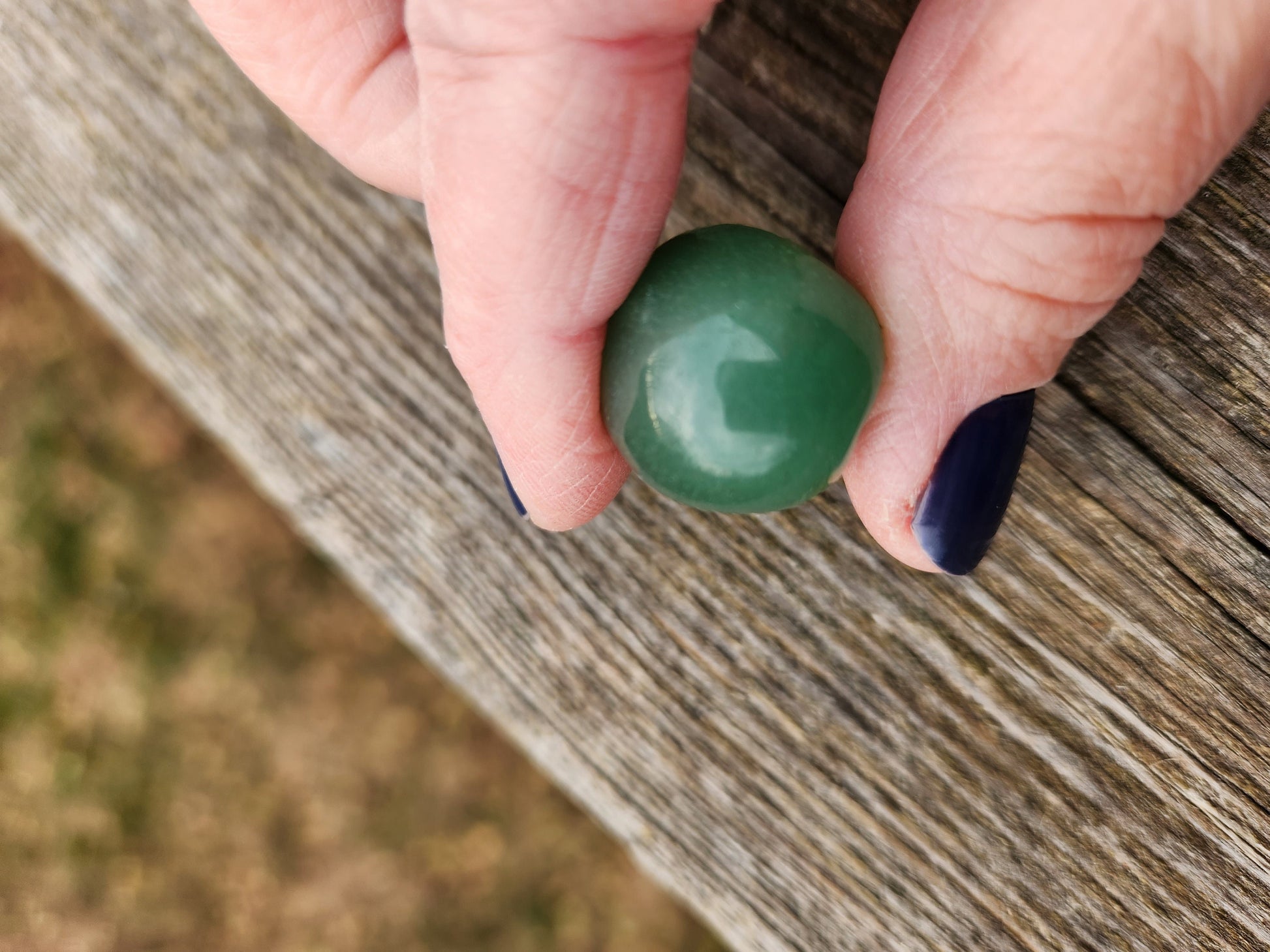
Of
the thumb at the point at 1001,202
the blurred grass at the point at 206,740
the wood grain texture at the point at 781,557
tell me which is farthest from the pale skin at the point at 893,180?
the blurred grass at the point at 206,740

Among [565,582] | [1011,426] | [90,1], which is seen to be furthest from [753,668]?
[90,1]

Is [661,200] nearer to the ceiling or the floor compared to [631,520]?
nearer to the ceiling

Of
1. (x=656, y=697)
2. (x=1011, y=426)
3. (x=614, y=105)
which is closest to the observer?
(x=614, y=105)

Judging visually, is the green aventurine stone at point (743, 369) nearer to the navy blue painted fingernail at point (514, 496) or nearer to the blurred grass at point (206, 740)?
the navy blue painted fingernail at point (514, 496)

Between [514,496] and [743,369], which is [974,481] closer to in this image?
[743,369]

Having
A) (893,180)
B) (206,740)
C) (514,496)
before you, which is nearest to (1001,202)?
(893,180)

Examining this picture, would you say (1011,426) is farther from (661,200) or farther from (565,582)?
(565,582)

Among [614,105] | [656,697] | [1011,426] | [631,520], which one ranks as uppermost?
[614,105]
